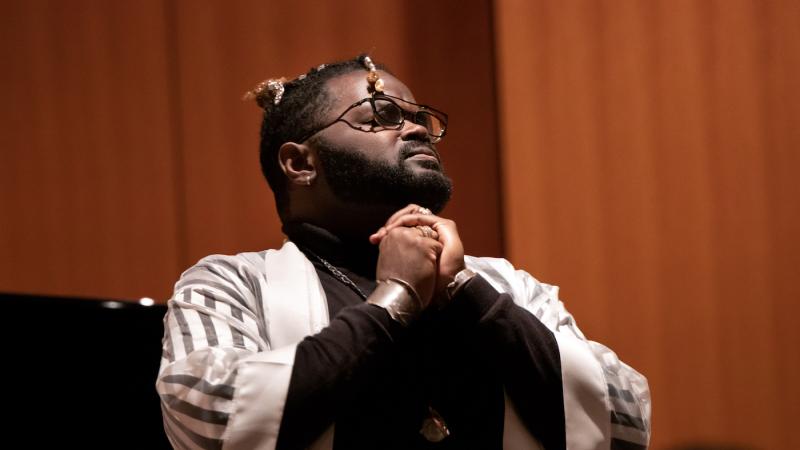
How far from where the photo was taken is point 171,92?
2.73m

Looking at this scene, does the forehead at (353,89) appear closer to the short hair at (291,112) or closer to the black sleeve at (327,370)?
the short hair at (291,112)

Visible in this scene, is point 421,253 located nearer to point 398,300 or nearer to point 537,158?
point 398,300

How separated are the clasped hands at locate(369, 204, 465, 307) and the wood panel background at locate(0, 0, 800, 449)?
3.20ft

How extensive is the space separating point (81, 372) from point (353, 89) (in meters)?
0.85

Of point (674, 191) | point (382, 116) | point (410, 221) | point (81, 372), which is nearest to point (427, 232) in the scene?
point (410, 221)

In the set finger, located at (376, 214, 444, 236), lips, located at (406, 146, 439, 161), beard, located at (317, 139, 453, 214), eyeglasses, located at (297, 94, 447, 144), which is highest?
eyeglasses, located at (297, 94, 447, 144)

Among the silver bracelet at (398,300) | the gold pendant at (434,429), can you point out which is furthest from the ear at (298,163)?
the gold pendant at (434,429)

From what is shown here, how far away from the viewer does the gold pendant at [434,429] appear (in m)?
1.48

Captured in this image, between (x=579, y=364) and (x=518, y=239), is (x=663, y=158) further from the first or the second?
(x=579, y=364)

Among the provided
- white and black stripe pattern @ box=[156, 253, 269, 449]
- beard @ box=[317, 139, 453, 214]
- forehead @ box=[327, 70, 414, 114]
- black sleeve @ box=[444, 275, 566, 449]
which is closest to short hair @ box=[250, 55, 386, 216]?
forehead @ box=[327, 70, 414, 114]

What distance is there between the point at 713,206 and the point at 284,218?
3.92 feet

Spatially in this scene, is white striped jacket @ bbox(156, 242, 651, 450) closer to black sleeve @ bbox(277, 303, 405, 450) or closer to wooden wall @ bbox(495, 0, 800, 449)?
black sleeve @ bbox(277, 303, 405, 450)

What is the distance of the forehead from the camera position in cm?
185

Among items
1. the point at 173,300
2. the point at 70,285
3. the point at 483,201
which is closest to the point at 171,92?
the point at 70,285
